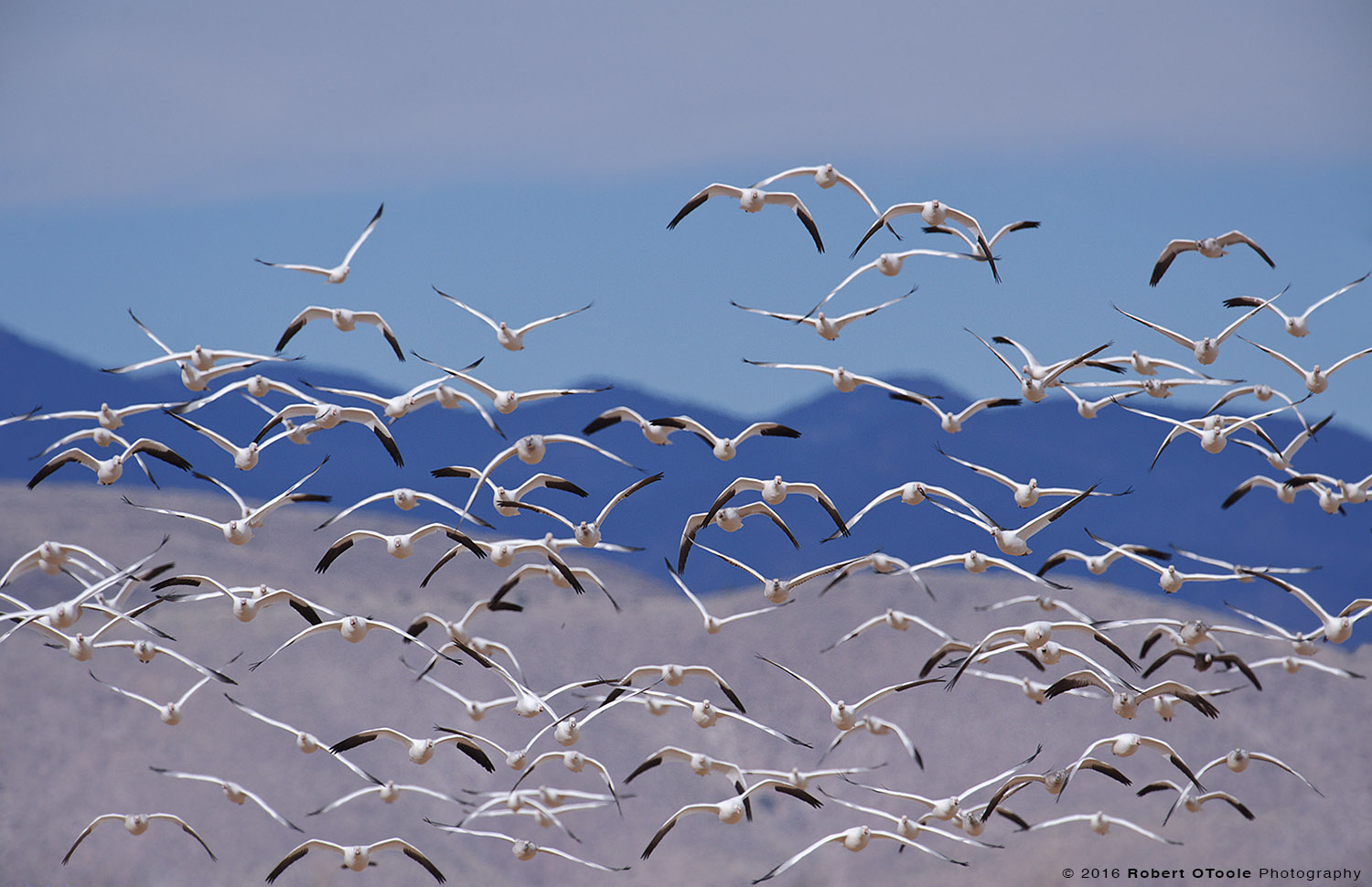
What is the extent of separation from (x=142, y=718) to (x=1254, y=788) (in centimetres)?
3188

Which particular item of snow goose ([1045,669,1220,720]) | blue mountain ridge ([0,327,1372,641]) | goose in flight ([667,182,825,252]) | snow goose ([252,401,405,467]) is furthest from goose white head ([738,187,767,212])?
blue mountain ridge ([0,327,1372,641])

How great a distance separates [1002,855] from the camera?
3916cm

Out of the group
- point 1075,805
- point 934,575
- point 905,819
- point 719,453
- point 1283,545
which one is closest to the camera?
point 719,453

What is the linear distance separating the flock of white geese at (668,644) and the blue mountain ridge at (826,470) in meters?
0.48

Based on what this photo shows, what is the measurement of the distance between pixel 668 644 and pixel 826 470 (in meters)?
14.0

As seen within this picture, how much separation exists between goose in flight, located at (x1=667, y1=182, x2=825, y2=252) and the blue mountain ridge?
1285 inches

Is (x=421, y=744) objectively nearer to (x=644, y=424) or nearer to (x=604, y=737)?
(x=644, y=424)

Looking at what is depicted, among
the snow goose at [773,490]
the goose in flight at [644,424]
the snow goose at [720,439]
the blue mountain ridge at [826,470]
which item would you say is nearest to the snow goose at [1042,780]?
the snow goose at [773,490]

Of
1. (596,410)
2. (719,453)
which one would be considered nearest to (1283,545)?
(596,410)

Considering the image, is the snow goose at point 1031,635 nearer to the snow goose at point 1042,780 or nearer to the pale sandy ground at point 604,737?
the snow goose at point 1042,780

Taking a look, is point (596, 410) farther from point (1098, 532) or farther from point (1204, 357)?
point (1204, 357)

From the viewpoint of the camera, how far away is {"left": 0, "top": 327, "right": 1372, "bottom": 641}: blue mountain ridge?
54.4 metres

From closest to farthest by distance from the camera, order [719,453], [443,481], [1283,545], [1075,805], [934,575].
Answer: [719,453]
[1075,805]
[934,575]
[1283,545]
[443,481]

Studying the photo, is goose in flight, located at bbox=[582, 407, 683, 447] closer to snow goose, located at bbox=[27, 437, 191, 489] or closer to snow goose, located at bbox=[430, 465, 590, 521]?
snow goose, located at bbox=[430, 465, 590, 521]
